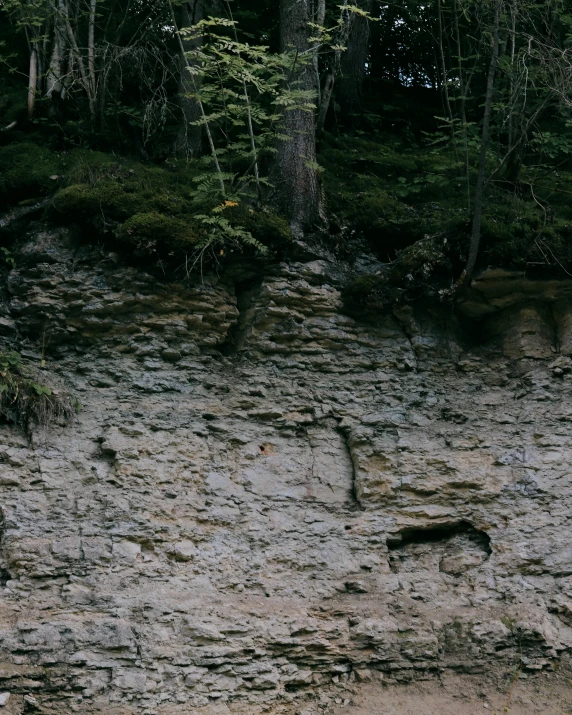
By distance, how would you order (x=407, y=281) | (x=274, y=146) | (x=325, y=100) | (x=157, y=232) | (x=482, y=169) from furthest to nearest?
(x=325, y=100), (x=274, y=146), (x=407, y=281), (x=482, y=169), (x=157, y=232)

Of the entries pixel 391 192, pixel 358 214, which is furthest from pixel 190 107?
pixel 391 192

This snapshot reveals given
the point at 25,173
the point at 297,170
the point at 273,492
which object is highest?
the point at 297,170

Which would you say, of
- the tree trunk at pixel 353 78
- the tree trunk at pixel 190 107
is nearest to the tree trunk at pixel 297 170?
the tree trunk at pixel 190 107

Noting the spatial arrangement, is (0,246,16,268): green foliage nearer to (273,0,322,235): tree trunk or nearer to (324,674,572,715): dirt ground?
(273,0,322,235): tree trunk

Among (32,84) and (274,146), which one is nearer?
(274,146)

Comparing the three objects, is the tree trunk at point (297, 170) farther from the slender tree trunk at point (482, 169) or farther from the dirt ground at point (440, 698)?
the dirt ground at point (440, 698)

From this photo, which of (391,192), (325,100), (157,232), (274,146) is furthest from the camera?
(325,100)

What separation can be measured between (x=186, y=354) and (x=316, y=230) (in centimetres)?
201

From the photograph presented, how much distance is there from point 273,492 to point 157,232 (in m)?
2.84

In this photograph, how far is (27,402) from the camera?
7.25 meters

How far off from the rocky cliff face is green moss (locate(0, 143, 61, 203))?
71 cm

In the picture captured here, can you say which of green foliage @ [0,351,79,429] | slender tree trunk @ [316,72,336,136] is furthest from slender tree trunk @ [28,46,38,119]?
green foliage @ [0,351,79,429]

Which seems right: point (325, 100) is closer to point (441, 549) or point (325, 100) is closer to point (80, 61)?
point (80, 61)

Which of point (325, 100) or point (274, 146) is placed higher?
point (325, 100)
